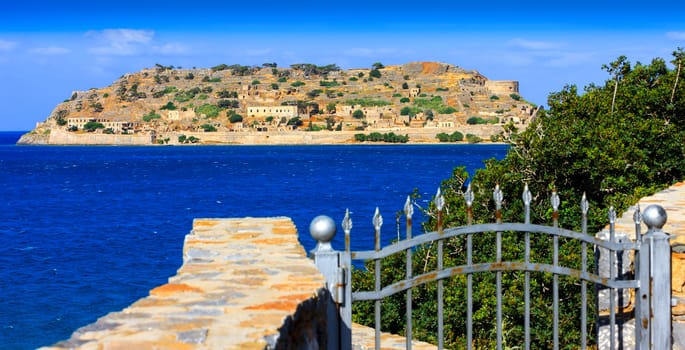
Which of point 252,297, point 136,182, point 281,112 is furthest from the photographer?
point 281,112

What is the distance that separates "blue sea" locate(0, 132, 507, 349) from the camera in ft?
53.9

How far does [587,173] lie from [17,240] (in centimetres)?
2207

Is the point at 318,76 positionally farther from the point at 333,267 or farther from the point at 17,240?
the point at 333,267

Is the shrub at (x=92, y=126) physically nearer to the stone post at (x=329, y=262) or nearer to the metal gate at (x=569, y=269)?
the metal gate at (x=569, y=269)

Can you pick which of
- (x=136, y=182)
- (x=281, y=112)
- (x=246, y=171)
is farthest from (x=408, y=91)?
(x=136, y=182)

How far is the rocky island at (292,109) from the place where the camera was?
122 meters

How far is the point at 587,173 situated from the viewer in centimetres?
980

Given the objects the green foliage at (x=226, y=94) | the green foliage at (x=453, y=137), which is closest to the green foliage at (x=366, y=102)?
the green foliage at (x=453, y=137)

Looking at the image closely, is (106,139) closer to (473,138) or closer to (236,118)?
(236,118)

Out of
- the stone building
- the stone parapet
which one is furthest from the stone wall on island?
the stone building

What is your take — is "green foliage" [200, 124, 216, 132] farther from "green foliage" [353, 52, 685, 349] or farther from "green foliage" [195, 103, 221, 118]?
"green foliage" [353, 52, 685, 349]

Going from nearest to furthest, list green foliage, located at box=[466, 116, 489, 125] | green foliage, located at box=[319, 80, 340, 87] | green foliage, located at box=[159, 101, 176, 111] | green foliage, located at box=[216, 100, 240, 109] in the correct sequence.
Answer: green foliage, located at box=[466, 116, 489, 125], green foliage, located at box=[216, 100, 240, 109], green foliage, located at box=[159, 101, 176, 111], green foliage, located at box=[319, 80, 340, 87]

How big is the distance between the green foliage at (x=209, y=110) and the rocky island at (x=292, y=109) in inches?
6.9

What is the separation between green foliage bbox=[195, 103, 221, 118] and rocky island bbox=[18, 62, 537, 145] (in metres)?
0.18
